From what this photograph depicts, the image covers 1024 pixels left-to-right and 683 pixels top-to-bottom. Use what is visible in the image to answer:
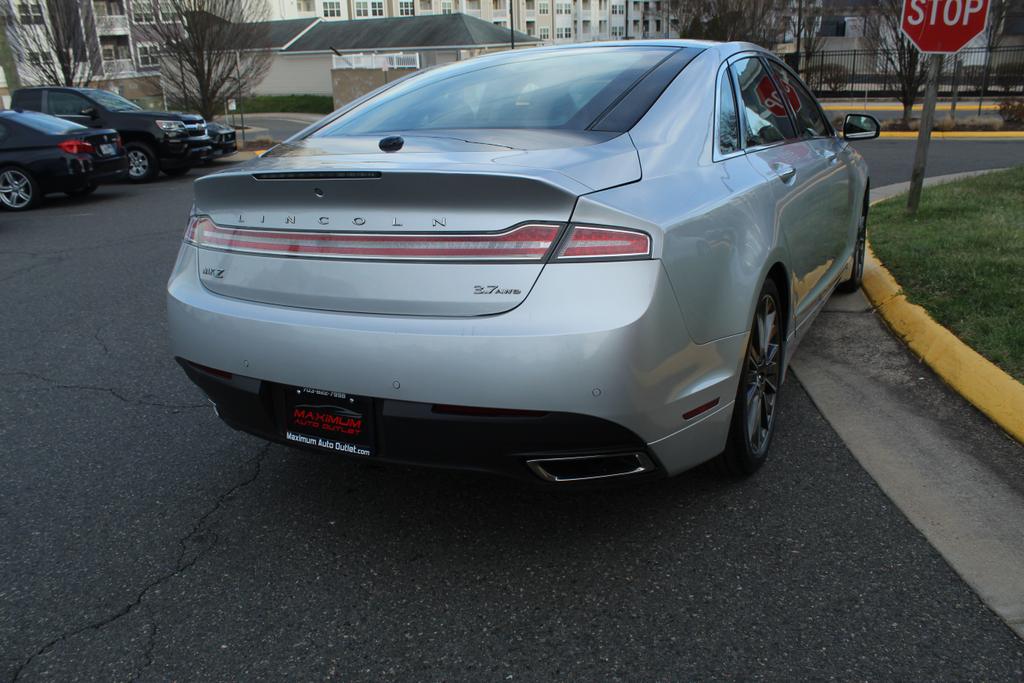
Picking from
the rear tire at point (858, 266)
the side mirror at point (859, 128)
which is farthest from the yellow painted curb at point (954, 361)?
the side mirror at point (859, 128)

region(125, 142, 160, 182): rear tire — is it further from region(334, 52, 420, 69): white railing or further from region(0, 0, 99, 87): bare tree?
region(334, 52, 420, 69): white railing

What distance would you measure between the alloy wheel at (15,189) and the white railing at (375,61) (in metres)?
27.1

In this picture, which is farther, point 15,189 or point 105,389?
point 15,189

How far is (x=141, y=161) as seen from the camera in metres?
15.6

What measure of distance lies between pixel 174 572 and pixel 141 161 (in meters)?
14.5

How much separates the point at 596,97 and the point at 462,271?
3.72 ft

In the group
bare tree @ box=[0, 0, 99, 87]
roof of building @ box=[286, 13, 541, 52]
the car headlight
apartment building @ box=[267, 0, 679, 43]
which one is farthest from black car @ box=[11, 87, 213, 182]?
apartment building @ box=[267, 0, 679, 43]

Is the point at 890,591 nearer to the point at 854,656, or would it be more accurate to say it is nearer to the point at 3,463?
the point at 854,656

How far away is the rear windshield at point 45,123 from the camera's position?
1217 cm

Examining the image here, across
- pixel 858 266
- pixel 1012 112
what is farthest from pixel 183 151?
pixel 1012 112

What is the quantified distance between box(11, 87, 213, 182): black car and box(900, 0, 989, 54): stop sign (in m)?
12.5

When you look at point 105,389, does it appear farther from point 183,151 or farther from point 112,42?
point 112,42

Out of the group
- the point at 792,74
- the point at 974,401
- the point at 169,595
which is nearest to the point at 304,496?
the point at 169,595

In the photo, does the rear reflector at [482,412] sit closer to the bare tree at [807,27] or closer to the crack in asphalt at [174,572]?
the crack in asphalt at [174,572]
